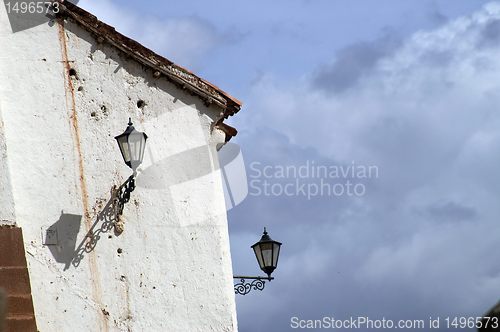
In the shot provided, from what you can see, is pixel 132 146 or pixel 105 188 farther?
pixel 105 188

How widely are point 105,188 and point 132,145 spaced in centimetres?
100

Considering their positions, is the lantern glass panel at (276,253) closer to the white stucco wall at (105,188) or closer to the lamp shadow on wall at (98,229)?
the white stucco wall at (105,188)

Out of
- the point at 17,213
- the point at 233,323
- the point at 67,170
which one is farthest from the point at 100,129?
the point at 233,323

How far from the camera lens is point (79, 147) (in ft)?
39.1

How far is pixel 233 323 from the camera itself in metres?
11.8

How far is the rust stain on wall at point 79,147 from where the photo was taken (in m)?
11.6

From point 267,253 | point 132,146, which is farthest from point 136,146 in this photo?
point 267,253

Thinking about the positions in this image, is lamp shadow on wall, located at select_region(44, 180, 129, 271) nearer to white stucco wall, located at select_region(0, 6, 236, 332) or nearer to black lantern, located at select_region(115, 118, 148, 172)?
white stucco wall, located at select_region(0, 6, 236, 332)

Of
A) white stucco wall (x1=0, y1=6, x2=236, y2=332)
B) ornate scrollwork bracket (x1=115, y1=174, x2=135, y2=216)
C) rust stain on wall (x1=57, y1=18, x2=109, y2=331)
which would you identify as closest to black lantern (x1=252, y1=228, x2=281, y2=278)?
white stucco wall (x1=0, y1=6, x2=236, y2=332)

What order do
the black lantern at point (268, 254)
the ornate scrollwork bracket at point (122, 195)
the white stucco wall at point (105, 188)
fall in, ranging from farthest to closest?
1. the black lantern at point (268, 254)
2. the ornate scrollwork bracket at point (122, 195)
3. the white stucco wall at point (105, 188)

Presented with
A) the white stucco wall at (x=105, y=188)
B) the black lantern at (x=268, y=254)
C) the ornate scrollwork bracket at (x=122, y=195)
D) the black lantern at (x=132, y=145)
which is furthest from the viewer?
the black lantern at (x=268, y=254)

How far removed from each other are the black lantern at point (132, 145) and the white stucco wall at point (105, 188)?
0.90 meters

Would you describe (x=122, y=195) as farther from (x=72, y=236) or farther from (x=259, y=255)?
(x=259, y=255)

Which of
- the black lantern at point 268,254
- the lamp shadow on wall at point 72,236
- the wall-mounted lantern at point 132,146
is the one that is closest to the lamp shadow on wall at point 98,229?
the lamp shadow on wall at point 72,236
